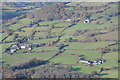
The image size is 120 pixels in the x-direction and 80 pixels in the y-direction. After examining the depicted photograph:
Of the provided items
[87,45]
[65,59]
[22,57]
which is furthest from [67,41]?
[22,57]

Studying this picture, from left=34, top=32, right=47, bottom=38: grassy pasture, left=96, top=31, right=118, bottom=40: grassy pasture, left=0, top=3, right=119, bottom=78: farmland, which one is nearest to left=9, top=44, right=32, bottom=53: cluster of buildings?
left=0, top=3, right=119, bottom=78: farmland

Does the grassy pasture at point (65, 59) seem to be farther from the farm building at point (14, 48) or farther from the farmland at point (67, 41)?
the farm building at point (14, 48)

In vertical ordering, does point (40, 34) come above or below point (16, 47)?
above

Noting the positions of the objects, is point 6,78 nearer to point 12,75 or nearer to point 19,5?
point 12,75

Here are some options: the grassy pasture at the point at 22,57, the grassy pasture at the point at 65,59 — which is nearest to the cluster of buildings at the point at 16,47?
the grassy pasture at the point at 22,57

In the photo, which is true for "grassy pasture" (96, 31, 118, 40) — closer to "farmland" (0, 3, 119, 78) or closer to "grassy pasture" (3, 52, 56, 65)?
"farmland" (0, 3, 119, 78)

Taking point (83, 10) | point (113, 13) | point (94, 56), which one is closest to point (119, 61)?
point (94, 56)

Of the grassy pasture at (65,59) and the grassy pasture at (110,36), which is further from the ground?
the grassy pasture at (110,36)

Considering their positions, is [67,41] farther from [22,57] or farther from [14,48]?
[22,57]
